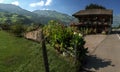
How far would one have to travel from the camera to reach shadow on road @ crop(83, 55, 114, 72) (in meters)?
18.1

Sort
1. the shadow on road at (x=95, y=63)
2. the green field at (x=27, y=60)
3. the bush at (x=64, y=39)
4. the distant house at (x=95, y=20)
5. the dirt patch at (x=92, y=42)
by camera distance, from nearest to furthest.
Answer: the green field at (x=27, y=60) → the shadow on road at (x=95, y=63) → the bush at (x=64, y=39) → the dirt patch at (x=92, y=42) → the distant house at (x=95, y=20)

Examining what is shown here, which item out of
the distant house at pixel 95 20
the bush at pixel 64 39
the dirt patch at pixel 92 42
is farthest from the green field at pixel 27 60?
the distant house at pixel 95 20

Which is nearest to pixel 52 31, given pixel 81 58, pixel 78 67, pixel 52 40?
pixel 52 40

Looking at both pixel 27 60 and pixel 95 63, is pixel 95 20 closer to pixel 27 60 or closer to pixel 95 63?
pixel 95 63

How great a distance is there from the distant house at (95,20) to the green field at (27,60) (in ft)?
135

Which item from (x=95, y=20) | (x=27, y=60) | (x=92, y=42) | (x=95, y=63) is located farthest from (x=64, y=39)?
(x=95, y=20)

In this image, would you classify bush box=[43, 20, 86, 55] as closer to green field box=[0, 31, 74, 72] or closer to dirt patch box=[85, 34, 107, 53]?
green field box=[0, 31, 74, 72]

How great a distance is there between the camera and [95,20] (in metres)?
66.4

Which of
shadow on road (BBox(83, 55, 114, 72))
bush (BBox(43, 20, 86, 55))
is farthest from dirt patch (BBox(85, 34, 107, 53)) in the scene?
bush (BBox(43, 20, 86, 55))

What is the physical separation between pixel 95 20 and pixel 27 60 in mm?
50540

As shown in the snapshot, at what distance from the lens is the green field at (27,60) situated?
51.6 feet

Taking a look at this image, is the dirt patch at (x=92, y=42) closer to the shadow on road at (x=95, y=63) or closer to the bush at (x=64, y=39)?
the shadow on road at (x=95, y=63)

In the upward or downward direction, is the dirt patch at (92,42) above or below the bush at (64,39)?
below

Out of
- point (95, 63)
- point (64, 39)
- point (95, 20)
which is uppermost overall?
point (95, 20)
